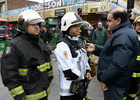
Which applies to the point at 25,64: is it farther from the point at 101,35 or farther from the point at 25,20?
the point at 101,35

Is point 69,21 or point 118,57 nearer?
point 118,57

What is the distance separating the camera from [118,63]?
66.3 inches

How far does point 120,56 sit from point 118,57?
0.09 ft

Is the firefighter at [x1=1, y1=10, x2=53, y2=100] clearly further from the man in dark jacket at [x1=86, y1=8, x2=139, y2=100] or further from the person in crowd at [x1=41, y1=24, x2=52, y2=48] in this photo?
the person in crowd at [x1=41, y1=24, x2=52, y2=48]

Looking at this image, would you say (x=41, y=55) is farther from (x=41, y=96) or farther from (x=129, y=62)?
(x=129, y=62)

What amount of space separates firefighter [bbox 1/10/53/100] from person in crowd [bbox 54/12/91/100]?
0.29m

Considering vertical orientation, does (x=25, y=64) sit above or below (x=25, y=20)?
below

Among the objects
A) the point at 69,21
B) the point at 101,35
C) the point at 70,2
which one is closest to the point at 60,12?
the point at 70,2

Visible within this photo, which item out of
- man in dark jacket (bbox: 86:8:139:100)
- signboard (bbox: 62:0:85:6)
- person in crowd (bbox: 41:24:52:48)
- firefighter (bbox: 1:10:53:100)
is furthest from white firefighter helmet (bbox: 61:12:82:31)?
signboard (bbox: 62:0:85:6)

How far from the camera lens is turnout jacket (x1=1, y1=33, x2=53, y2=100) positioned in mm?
1617

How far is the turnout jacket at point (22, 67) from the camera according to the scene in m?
1.62

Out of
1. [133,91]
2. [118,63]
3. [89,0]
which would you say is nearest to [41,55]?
[118,63]

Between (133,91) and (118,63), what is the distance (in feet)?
5.95

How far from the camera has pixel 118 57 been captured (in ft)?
5.55
